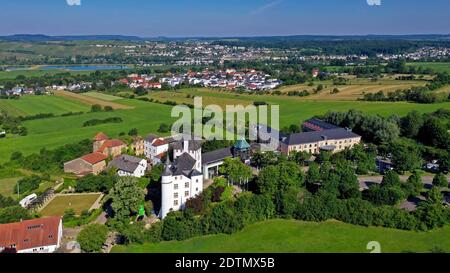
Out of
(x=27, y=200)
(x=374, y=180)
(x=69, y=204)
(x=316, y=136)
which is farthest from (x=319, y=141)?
(x=27, y=200)

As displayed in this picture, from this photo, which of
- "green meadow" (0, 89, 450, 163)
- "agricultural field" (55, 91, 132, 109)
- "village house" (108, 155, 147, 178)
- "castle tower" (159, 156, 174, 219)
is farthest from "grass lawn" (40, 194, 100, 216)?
"agricultural field" (55, 91, 132, 109)

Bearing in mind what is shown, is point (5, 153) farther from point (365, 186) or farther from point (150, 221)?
point (365, 186)

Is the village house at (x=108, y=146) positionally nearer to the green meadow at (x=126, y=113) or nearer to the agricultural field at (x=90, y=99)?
the green meadow at (x=126, y=113)

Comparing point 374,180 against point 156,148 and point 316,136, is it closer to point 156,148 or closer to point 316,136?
point 316,136

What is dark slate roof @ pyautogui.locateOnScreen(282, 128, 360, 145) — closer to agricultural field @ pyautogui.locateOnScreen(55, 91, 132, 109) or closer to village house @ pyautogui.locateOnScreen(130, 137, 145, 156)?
village house @ pyautogui.locateOnScreen(130, 137, 145, 156)

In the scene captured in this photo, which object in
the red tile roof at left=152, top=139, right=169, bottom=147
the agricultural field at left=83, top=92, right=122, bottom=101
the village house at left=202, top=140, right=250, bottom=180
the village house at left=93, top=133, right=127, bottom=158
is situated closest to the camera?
the village house at left=202, top=140, right=250, bottom=180

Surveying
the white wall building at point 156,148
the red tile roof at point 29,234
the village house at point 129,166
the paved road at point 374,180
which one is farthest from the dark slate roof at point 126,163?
→ the paved road at point 374,180
